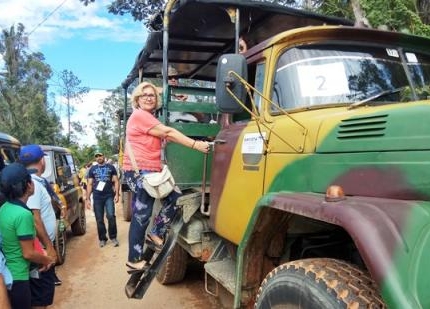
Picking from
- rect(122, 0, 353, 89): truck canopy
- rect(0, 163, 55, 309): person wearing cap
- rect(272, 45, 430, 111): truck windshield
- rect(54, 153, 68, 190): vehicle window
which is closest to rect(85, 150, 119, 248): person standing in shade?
rect(54, 153, 68, 190): vehicle window

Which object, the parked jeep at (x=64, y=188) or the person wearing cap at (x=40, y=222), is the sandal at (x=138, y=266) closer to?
the person wearing cap at (x=40, y=222)

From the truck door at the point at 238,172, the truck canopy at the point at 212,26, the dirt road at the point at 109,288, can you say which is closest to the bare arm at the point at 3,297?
the truck door at the point at 238,172

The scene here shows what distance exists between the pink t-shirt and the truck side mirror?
106cm

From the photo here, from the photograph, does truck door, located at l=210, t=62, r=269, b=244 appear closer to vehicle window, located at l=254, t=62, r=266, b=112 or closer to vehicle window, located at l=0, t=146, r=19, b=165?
vehicle window, located at l=254, t=62, r=266, b=112

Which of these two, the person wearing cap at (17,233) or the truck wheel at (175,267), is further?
the truck wheel at (175,267)

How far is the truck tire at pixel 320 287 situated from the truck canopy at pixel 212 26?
269 cm

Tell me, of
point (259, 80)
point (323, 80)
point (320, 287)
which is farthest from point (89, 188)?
point (320, 287)

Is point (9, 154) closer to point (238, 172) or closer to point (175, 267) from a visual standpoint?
point (175, 267)

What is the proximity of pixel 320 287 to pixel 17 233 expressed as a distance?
2109 mm

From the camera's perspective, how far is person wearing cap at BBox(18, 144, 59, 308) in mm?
3760

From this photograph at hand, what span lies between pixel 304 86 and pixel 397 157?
1079mm

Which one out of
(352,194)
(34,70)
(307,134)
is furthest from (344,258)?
(34,70)

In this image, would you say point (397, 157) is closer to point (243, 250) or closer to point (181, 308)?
point (243, 250)

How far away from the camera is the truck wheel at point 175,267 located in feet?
18.9
